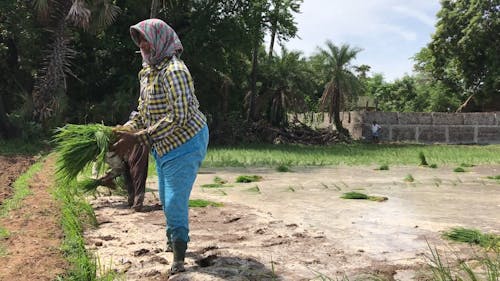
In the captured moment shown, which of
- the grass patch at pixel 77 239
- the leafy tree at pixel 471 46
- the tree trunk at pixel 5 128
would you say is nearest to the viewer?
the grass patch at pixel 77 239

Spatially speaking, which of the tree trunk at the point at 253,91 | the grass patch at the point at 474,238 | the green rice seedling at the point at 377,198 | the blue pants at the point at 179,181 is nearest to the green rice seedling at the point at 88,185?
the blue pants at the point at 179,181

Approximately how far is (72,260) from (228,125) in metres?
21.3

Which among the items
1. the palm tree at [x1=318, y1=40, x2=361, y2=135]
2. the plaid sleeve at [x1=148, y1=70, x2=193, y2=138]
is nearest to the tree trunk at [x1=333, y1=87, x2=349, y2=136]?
the palm tree at [x1=318, y1=40, x2=361, y2=135]

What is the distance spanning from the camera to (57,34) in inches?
704

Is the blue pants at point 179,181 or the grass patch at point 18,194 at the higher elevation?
the blue pants at point 179,181

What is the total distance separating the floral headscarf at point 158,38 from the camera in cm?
369

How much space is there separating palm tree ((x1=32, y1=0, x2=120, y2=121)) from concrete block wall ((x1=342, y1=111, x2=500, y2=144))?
1696 cm

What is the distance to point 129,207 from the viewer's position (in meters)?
6.35

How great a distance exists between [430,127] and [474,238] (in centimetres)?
2772

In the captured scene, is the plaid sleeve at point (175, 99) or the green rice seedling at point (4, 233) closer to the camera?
the plaid sleeve at point (175, 99)

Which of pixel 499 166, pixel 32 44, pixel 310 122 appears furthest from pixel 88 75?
pixel 499 166

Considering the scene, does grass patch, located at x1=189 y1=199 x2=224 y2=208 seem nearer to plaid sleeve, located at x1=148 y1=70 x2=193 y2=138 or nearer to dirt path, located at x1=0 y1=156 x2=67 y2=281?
dirt path, located at x1=0 y1=156 x2=67 y2=281

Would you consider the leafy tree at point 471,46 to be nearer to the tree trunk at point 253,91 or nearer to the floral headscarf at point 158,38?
the tree trunk at point 253,91

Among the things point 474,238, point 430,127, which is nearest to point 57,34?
point 474,238
